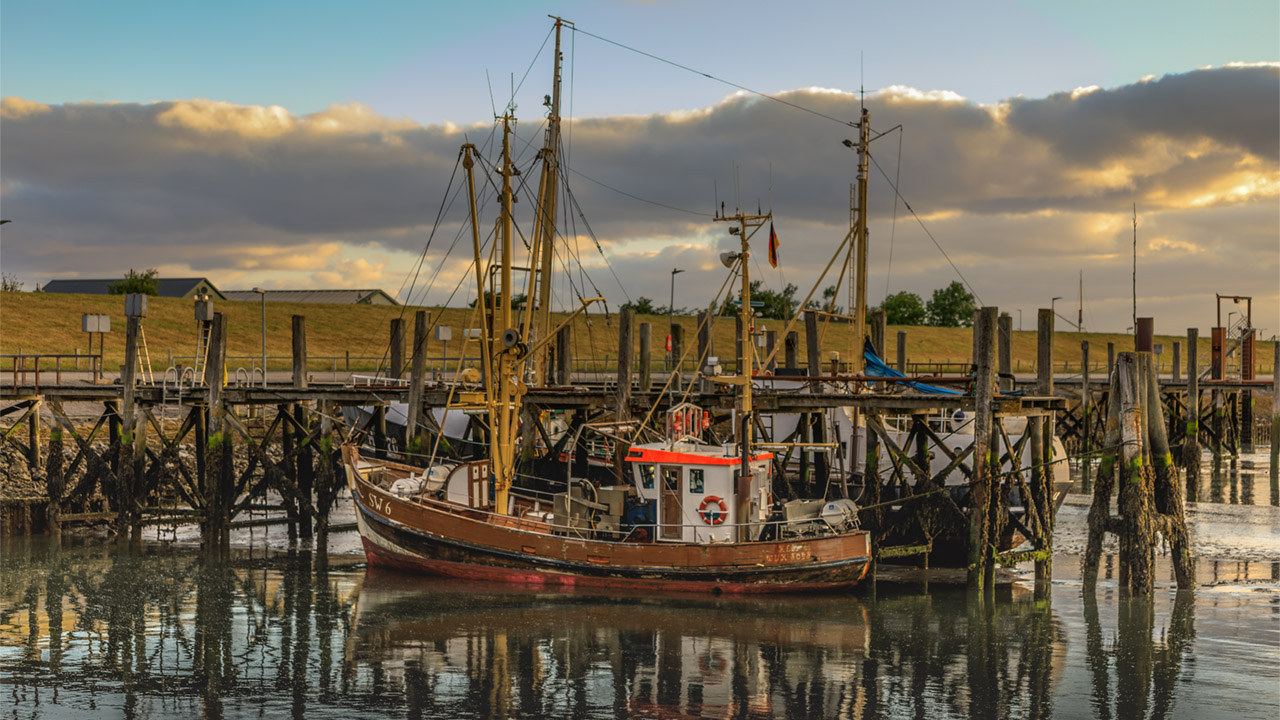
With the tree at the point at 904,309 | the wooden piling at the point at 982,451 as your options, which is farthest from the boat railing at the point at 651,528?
the tree at the point at 904,309

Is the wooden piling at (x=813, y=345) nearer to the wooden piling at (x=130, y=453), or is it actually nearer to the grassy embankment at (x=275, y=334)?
the grassy embankment at (x=275, y=334)

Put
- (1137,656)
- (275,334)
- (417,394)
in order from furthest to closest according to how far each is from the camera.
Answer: (275,334) < (417,394) < (1137,656)

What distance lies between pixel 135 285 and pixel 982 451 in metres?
88.8

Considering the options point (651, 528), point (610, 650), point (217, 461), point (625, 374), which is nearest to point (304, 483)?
point (217, 461)

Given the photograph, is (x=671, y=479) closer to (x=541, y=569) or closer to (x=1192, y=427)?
(x=541, y=569)

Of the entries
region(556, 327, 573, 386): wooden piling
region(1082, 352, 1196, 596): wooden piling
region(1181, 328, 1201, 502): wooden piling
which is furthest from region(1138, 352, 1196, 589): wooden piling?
region(1181, 328, 1201, 502): wooden piling

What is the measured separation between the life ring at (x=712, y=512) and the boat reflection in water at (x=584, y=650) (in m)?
1.76

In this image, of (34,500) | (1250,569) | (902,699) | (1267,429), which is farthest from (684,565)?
(1267,429)

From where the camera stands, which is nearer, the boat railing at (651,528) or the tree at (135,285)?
the boat railing at (651,528)

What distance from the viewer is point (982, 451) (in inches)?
934

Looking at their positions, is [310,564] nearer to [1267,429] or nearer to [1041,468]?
[1041,468]

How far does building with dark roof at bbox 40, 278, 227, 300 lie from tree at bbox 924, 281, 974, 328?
8706cm

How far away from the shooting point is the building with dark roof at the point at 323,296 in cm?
11000

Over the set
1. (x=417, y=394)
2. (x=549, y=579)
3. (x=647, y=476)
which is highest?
(x=417, y=394)
